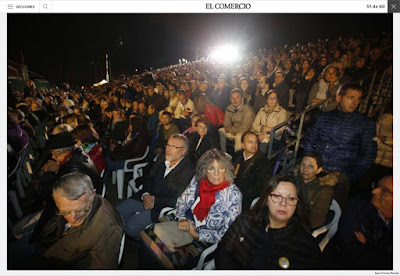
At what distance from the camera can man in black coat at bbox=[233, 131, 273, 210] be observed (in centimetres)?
212

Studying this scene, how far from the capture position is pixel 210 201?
184 cm

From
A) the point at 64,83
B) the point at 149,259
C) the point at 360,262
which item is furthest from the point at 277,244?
the point at 64,83

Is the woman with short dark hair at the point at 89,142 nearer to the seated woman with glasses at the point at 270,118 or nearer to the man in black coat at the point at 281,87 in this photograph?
the seated woman with glasses at the point at 270,118

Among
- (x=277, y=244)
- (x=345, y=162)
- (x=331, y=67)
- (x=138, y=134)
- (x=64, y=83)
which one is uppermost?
(x=64, y=83)

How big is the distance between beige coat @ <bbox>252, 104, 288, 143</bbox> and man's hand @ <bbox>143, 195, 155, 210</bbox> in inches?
73.3

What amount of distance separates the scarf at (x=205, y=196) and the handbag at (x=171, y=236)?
0.21m

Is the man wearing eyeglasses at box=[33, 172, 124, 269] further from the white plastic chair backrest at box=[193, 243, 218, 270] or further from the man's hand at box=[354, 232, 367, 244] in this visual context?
the man's hand at box=[354, 232, 367, 244]

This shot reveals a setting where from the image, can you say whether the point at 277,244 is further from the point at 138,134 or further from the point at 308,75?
the point at 308,75

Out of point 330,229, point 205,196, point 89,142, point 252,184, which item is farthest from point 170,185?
point 330,229

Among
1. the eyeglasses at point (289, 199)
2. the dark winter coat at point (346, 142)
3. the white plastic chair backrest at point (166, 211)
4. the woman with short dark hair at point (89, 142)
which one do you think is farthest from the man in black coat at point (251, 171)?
the woman with short dark hair at point (89, 142)

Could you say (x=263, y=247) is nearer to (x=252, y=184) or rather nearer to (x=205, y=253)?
(x=205, y=253)

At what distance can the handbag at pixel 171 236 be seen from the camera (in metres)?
1.74
